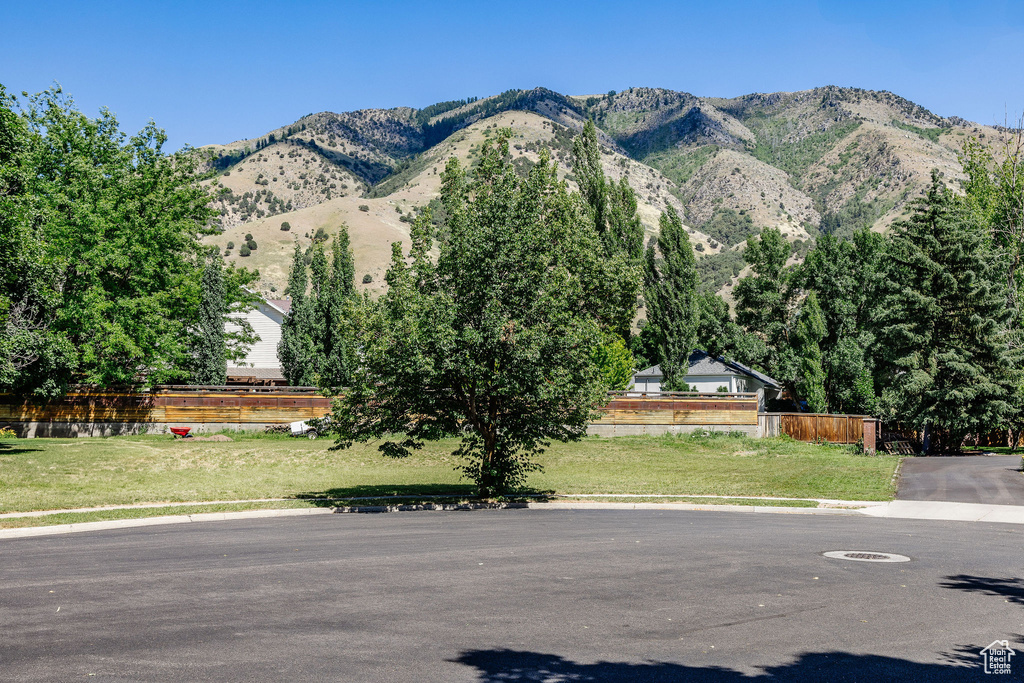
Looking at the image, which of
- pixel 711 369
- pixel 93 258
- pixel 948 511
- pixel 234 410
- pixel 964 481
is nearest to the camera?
pixel 948 511

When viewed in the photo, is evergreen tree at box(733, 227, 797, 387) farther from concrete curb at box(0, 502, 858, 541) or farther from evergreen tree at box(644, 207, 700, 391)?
concrete curb at box(0, 502, 858, 541)

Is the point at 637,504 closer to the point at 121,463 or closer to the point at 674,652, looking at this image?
the point at 674,652

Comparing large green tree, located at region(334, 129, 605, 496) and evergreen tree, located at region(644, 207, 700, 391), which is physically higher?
evergreen tree, located at region(644, 207, 700, 391)

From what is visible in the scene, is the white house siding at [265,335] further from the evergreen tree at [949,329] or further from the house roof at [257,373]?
the evergreen tree at [949,329]

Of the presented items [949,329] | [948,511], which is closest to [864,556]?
[948,511]

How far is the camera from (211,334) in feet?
166

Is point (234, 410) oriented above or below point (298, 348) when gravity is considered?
below

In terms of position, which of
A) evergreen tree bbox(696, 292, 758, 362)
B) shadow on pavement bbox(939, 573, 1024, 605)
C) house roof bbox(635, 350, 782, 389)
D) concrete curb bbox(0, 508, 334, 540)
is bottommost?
concrete curb bbox(0, 508, 334, 540)

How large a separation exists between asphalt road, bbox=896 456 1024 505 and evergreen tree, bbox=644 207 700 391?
25.8 m

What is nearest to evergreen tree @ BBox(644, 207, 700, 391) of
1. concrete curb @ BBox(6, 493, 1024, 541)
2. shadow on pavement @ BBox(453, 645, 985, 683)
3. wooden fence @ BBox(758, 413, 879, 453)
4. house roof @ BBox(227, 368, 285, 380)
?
wooden fence @ BBox(758, 413, 879, 453)

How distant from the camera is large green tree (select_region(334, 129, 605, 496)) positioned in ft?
64.3

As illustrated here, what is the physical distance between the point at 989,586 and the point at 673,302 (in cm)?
5038

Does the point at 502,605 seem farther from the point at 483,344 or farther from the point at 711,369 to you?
the point at 711,369

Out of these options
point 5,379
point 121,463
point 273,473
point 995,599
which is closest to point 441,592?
point 995,599
